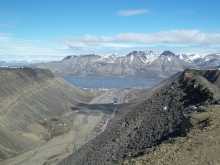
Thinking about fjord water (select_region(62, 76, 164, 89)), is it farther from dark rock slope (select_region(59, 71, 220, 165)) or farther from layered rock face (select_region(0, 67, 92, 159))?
dark rock slope (select_region(59, 71, 220, 165))

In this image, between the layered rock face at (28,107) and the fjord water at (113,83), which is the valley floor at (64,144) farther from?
the fjord water at (113,83)

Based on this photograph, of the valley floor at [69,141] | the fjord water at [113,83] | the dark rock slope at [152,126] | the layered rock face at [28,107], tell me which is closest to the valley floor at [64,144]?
the valley floor at [69,141]

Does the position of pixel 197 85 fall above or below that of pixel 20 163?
above

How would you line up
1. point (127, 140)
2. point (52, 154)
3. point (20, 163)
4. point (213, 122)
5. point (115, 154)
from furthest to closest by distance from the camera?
point (52, 154) → point (20, 163) → point (127, 140) → point (115, 154) → point (213, 122)

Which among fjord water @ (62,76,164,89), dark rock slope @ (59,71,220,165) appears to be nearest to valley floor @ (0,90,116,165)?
dark rock slope @ (59,71,220,165)

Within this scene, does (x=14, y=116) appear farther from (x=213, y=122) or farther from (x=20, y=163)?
(x=213, y=122)

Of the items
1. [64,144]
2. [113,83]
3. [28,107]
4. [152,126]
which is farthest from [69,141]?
[113,83]

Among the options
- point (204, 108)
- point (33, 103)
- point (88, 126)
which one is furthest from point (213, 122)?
point (33, 103)
